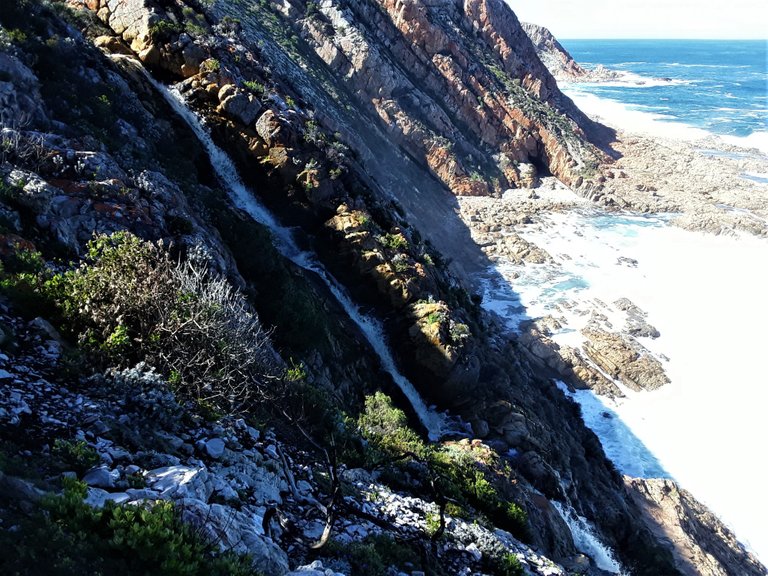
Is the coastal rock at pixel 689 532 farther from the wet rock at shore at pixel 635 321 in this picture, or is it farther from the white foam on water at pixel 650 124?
the white foam on water at pixel 650 124

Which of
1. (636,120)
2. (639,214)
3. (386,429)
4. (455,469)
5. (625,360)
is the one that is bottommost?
(625,360)

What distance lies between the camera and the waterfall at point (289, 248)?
763 inches

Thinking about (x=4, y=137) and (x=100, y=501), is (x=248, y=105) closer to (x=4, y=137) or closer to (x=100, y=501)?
(x=4, y=137)

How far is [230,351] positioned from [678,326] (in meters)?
30.7

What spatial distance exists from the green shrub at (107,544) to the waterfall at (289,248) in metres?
14.5

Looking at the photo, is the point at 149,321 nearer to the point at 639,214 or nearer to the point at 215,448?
the point at 215,448

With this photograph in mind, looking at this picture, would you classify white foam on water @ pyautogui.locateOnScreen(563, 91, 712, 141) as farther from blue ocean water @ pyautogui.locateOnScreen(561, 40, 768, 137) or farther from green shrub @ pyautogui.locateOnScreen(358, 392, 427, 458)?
green shrub @ pyautogui.locateOnScreen(358, 392, 427, 458)

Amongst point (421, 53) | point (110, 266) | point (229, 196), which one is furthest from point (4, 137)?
point (421, 53)

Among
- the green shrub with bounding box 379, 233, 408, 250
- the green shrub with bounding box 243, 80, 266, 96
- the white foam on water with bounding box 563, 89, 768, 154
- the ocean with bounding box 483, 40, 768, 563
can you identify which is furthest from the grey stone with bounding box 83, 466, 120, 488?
the white foam on water with bounding box 563, 89, 768, 154

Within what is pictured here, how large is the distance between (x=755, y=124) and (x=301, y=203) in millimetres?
87467

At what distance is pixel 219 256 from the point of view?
550 inches

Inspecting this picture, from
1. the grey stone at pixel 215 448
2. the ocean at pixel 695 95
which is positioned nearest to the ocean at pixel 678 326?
the grey stone at pixel 215 448

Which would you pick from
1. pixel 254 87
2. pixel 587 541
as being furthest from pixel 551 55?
pixel 587 541

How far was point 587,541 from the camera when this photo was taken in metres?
16.6
